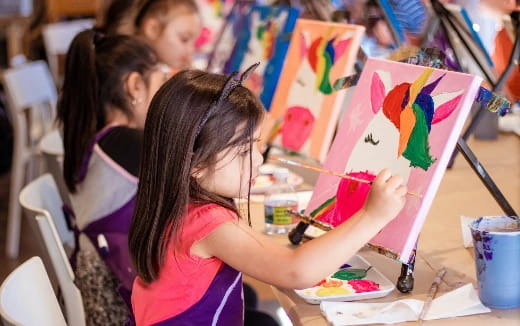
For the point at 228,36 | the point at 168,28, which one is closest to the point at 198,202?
the point at 168,28

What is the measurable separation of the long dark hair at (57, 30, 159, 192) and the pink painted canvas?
74 cm

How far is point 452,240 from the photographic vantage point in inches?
60.2

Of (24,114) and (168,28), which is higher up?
(168,28)

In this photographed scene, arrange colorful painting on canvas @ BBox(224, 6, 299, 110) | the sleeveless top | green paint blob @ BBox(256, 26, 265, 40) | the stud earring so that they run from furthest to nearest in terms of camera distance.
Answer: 1. green paint blob @ BBox(256, 26, 265, 40)
2. colorful painting on canvas @ BBox(224, 6, 299, 110)
3. the stud earring
4. the sleeveless top

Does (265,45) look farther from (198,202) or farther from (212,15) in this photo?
(212,15)

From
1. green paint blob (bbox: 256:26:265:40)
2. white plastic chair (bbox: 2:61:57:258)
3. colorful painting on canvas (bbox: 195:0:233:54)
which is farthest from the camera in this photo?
colorful painting on canvas (bbox: 195:0:233:54)

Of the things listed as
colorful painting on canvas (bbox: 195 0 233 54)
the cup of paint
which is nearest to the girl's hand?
the cup of paint

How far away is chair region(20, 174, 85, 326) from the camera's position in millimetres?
1573

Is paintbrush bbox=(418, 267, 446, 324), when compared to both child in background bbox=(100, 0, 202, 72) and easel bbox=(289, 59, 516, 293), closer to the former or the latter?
easel bbox=(289, 59, 516, 293)

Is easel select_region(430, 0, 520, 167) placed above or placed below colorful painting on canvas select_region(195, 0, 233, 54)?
above

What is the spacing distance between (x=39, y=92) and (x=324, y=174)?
2257 mm

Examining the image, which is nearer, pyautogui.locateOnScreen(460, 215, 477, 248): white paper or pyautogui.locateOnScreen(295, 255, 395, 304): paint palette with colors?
pyautogui.locateOnScreen(295, 255, 395, 304): paint palette with colors

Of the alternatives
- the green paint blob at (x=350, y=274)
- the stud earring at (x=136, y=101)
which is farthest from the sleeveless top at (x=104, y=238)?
the green paint blob at (x=350, y=274)

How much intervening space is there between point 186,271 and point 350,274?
0.98 ft
